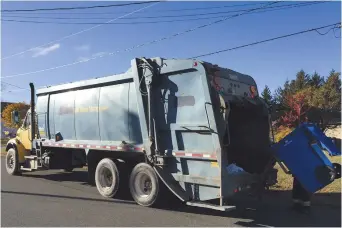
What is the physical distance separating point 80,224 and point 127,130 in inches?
104

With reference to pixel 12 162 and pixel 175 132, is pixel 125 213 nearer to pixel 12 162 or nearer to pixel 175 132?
pixel 175 132

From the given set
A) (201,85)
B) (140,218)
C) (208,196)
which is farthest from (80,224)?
(201,85)

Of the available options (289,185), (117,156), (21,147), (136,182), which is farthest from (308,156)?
(21,147)

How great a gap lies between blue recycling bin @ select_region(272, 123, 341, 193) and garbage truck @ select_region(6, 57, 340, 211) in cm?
20

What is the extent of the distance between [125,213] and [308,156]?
3.63 meters

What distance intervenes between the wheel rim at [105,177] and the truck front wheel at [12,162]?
205 inches

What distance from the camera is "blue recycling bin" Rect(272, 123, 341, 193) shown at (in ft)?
22.4

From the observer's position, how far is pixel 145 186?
25.6ft

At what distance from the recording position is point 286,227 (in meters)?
6.17

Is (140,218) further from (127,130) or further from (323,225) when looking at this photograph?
(323,225)

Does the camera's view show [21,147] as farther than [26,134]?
Yes

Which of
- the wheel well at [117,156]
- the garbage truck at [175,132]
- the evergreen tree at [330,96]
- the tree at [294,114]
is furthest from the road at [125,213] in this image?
the evergreen tree at [330,96]

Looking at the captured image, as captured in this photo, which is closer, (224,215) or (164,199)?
(224,215)

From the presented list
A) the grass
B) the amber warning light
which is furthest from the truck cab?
the grass
